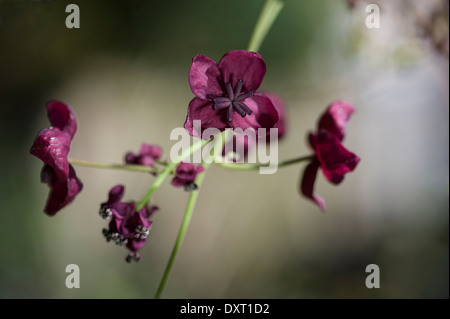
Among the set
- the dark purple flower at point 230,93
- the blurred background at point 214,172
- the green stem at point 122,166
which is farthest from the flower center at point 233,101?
the blurred background at point 214,172

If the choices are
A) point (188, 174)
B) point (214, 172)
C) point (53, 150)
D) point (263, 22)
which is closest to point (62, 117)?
point (53, 150)

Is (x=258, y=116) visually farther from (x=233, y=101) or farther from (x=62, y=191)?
(x=62, y=191)

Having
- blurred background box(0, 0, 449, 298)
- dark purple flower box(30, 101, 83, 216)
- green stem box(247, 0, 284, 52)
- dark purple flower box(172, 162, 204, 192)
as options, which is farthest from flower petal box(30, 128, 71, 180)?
blurred background box(0, 0, 449, 298)

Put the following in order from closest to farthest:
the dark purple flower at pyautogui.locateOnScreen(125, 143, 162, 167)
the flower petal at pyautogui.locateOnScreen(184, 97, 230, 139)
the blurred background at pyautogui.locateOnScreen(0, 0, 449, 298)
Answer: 1. the flower petal at pyautogui.locateOnScreen(184, 97, 230, 139)
2. the dark purple flower at pyautogui.locateOnScreen(125, 143, 162, 167)
3. the blurred background at pyautogui.locateOnScreen(0, 0, 449, 298)

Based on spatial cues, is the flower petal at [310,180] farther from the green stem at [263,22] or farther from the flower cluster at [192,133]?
the green stem at [263,22]

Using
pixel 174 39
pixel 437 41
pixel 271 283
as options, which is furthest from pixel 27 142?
pixel 437 41

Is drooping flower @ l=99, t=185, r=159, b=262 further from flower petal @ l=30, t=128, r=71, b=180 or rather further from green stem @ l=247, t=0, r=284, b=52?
green stem @ l=247, t=0, r=284, b=52
